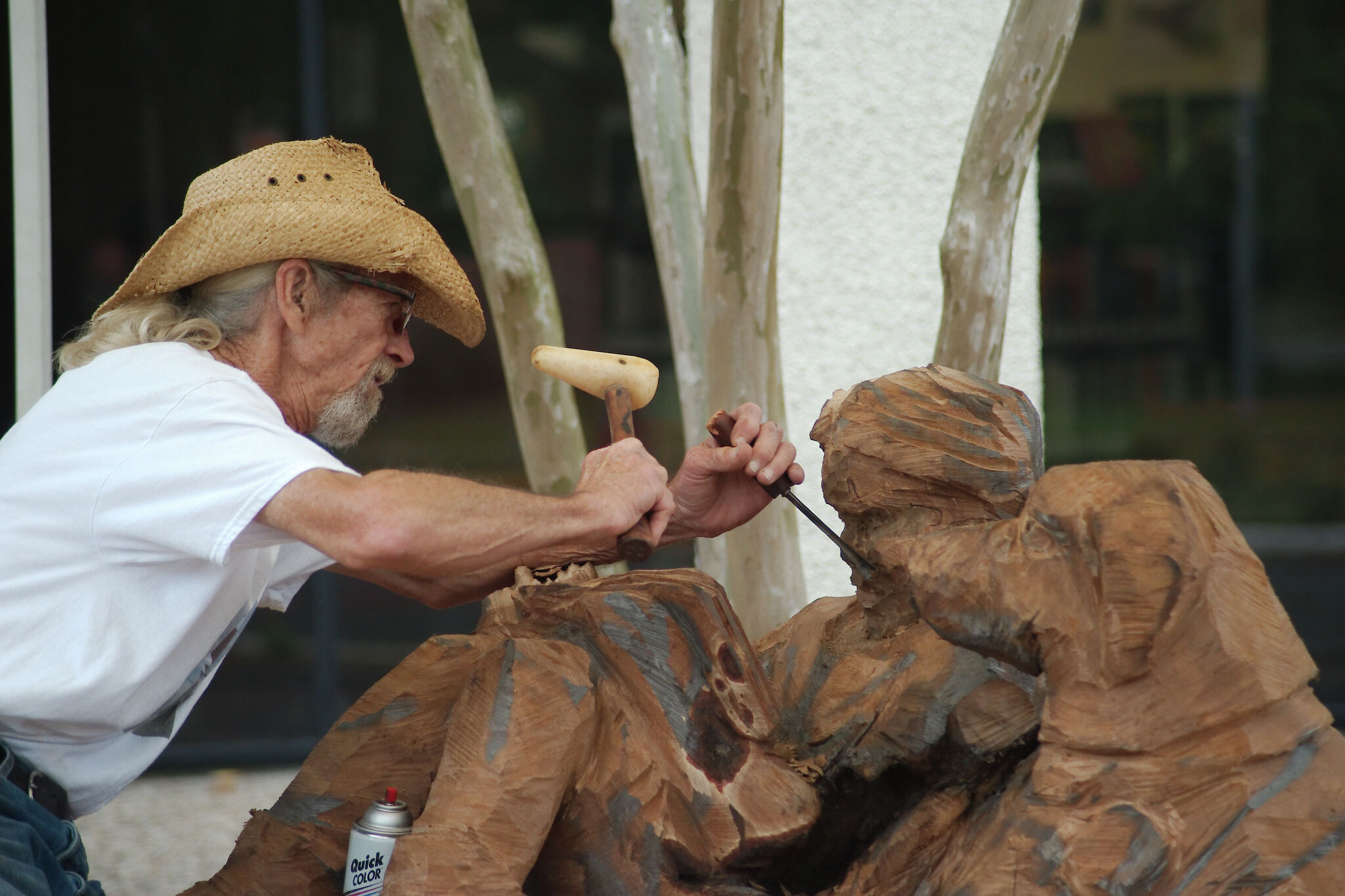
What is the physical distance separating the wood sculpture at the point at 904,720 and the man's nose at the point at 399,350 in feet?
1.36

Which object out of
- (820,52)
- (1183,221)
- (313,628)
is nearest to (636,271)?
(820,52)

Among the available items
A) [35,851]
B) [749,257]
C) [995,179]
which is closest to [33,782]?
[35,851]

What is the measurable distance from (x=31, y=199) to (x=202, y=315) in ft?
5.34

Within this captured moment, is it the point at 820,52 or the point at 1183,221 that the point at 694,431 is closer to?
the point at 820,52

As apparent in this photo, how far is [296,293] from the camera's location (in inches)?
75.0

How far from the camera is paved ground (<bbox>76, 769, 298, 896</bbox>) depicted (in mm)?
3758

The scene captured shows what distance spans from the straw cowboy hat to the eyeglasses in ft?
0.14

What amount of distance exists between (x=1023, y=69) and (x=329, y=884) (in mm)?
2198

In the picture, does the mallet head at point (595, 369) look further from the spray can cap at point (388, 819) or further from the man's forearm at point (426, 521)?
the spray can cap at point (388, 819)

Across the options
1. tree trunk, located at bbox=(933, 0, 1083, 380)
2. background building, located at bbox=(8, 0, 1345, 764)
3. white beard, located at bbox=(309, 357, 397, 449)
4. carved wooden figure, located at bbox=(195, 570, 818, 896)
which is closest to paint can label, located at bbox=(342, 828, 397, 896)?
carved wooden figure, located at bbox=(195, 570, 818, 896)

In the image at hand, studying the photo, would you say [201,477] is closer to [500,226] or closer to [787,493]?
[787,493]

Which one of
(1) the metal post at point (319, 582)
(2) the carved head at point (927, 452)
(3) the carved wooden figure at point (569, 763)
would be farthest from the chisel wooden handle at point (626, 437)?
(1) the metal post at point (319, 582)

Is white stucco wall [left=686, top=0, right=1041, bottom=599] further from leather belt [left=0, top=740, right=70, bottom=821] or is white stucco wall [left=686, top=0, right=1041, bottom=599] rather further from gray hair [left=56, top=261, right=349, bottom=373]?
leather belt [left=0, top=740, right=70, bottom=821]

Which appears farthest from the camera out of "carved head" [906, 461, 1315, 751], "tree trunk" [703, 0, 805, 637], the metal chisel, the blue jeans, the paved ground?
the paved ground
